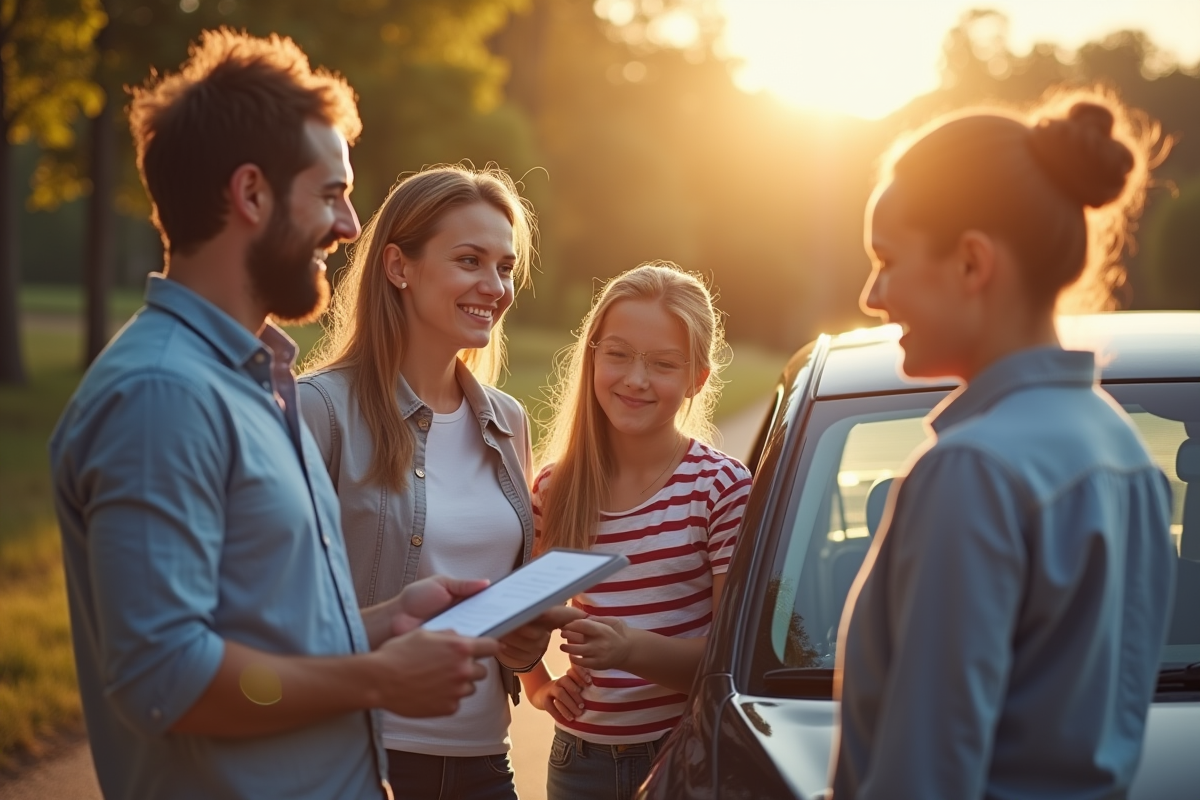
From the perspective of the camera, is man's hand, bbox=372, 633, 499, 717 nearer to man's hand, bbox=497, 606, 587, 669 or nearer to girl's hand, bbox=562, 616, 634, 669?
man's hand, bbox=497, 606, 587, 669

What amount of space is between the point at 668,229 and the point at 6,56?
110ft

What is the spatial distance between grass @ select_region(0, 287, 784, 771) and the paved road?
16cm

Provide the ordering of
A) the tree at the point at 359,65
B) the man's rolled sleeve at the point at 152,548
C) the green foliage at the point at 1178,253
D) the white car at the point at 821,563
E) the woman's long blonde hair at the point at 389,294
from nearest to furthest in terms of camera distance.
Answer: the man's rolled sleeve at the point at 152,548 < the white car at the point at 821,563 < the woman's long blonde hair at the point at 389,294 < the tree at the point at 359,65 < the green foliage at the point at 1178,253

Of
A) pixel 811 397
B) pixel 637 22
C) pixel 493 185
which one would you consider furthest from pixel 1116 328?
pixel 637 22

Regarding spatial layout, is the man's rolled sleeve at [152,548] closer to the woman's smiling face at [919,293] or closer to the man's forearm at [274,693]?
the man's forearm at [274,693]

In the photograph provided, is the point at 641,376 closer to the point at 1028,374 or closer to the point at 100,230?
the point at 1028,374

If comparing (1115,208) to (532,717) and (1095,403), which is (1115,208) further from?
(532,717)

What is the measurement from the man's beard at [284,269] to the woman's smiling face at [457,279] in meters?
1.06

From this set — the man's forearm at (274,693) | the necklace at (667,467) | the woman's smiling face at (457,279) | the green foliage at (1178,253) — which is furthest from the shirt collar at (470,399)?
the green foliage at (1178,253)

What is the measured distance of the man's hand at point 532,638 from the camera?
2666mm

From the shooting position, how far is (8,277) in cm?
1886

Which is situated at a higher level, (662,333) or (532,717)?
(662,333)

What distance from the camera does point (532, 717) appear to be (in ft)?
20.1

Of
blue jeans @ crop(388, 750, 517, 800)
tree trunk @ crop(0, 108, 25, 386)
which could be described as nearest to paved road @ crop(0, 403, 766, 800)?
blue jeans @ crop(388, 750, 517, 800)
